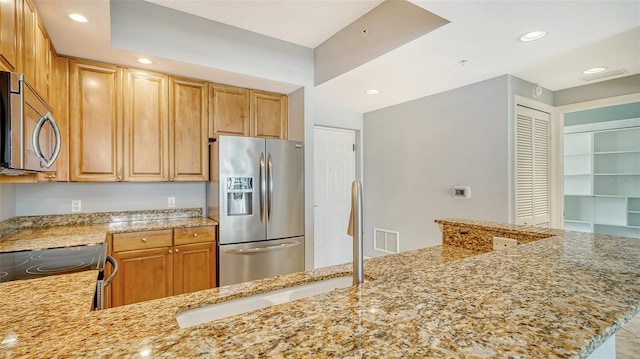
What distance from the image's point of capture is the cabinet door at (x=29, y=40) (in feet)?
5.21

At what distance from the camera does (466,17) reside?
6.03 ft

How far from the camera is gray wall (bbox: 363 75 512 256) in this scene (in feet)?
9.55

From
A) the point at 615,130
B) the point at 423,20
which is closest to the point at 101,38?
the point at 423,20

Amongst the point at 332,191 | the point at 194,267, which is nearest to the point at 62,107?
the point at 194,267

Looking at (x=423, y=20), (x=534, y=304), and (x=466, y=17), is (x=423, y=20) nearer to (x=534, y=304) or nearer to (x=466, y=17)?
(x=466, y=17)

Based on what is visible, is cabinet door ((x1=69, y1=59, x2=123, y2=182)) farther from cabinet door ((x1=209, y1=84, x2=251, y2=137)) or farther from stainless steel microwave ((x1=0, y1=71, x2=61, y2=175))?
stainless steel microwave ((x1=0, y1=71, x2=61, y2=175))

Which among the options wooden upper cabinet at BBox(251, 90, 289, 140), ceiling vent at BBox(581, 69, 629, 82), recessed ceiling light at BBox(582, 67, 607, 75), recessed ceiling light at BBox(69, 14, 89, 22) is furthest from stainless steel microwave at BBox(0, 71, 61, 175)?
ceiling vent at BBox(581, 69, 629, 82)

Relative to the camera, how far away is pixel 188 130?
2.89 metres

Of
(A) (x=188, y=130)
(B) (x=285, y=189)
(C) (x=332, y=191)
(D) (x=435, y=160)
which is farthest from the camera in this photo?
(C) (x=332, y=191)

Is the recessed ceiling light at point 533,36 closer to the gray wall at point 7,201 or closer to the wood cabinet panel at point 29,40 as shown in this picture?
the wood cabinet panel at point 29,40

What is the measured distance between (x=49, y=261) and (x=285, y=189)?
1.86 m

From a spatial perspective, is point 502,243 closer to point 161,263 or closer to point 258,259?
point 258,259

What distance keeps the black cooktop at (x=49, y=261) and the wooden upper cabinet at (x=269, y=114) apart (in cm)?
185

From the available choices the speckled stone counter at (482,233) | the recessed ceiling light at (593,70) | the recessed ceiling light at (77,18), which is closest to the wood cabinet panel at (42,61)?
the recessed ceiling light at (77,18)
